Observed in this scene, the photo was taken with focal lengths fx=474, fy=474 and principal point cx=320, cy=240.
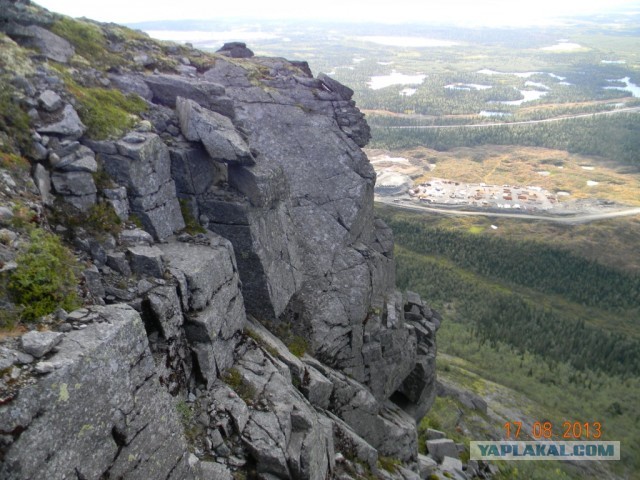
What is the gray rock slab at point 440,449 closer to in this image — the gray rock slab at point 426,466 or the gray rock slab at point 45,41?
the gray rock slab at point 426,466

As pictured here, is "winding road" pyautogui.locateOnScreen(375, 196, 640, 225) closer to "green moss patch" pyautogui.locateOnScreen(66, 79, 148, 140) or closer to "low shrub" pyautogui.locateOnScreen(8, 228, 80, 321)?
"green moss patch" pyautogui.locateOnScreen(66, 79, 148, 140)

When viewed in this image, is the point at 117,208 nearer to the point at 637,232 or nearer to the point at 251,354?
the point at 251,354

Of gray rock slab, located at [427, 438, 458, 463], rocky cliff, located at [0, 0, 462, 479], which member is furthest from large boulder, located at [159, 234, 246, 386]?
gray rock slab, located at [427, 438, 458, 463]

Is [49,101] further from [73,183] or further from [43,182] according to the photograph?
[43,182]

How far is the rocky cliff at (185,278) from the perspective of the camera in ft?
41.9

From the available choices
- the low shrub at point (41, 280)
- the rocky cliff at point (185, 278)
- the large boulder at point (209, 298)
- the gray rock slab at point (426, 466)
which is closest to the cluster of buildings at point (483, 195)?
the gray rock slab at point (426, 466)

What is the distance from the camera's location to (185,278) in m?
19.1

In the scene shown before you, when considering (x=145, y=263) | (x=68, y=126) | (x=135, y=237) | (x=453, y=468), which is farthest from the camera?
(x=453, y=468)

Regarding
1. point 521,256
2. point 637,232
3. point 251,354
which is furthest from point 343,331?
point 637,232

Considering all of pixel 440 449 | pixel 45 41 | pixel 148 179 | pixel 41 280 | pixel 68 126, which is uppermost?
pixel 45 41

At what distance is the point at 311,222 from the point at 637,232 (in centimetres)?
14118

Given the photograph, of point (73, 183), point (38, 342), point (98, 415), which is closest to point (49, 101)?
point (73, 183)

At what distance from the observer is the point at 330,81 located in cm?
4241

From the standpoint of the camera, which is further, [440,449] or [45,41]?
[440,449]
